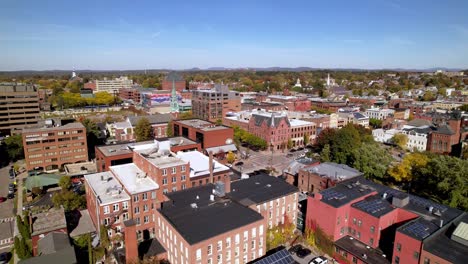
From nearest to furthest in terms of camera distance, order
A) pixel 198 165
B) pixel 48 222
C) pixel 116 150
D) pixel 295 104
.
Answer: pixel 48 222 → pixel 198 165 → pixel 116 150 → pixel 295 104

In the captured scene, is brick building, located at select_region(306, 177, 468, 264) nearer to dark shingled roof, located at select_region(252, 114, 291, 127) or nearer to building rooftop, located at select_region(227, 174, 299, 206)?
building rooftop, located at select_region(227, 174, 299, 206)

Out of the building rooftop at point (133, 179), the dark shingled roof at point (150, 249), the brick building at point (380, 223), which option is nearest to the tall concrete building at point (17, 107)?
the building rooftop at point (133, 179)

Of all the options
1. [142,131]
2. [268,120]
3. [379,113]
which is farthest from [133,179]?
[379,113]

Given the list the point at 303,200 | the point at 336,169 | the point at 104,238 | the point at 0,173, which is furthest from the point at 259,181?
the point at 0,173

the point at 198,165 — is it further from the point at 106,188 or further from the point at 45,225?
the point at 45,225

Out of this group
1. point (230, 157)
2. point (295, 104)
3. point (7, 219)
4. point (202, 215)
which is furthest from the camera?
point (295, 104)

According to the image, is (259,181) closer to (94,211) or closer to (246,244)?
(246,244)
